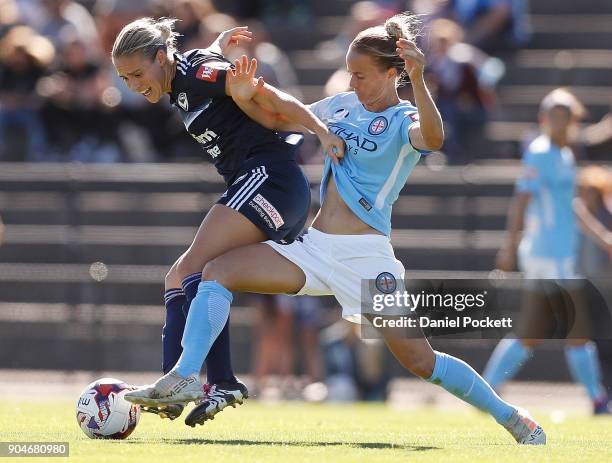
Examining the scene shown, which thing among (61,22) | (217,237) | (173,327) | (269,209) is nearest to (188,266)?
(217,237)

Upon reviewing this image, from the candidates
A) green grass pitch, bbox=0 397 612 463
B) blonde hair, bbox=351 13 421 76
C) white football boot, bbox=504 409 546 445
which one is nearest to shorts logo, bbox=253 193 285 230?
blonde hair, bbox=351 13 421 76

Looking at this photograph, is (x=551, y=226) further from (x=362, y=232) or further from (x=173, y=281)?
(x=173, y=281)

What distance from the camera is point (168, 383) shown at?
6.85 m

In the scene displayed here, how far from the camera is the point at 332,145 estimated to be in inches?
286

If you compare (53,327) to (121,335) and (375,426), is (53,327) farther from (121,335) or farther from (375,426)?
(375,426)

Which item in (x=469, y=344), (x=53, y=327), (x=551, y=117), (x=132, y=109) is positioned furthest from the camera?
(x=132, y=109)

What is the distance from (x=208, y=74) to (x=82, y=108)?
28.4ft

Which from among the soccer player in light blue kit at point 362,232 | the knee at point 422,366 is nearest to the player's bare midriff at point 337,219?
the soccer player in light blue kit at point 362,232

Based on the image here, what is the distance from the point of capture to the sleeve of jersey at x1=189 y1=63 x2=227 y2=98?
7504 mm

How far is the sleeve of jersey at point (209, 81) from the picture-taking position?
750 centimetres

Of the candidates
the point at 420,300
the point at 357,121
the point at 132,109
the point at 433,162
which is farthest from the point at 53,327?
the point at 357,121

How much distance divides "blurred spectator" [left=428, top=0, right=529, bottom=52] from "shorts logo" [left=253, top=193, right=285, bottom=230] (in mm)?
8957

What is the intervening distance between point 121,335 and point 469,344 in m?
3.68

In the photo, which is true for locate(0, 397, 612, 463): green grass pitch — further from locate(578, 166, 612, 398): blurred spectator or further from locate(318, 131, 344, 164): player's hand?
locate(578, 166, 612, 398): blurred spectator
